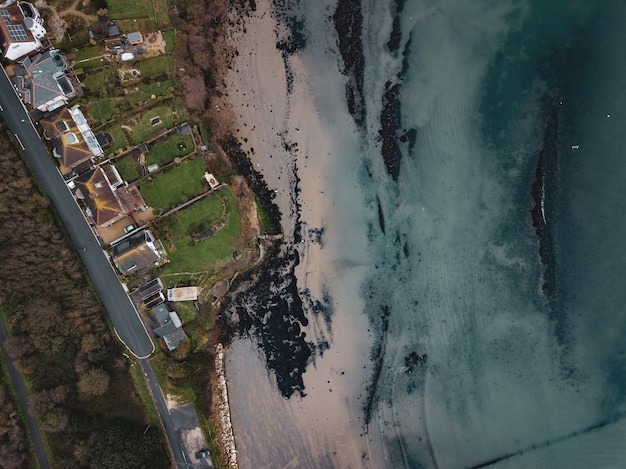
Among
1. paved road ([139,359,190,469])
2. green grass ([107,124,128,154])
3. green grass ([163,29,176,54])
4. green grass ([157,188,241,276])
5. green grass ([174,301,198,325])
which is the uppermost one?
green grass ([163,29,176,54])

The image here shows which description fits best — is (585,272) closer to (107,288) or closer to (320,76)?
(320,76)

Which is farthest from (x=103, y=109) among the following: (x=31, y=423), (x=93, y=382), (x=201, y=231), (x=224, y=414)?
(x=224, y=414)

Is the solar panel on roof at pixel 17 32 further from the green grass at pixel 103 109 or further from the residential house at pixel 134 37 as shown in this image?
the residential house at pixel 134 37

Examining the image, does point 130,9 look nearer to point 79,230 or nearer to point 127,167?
point 127,167

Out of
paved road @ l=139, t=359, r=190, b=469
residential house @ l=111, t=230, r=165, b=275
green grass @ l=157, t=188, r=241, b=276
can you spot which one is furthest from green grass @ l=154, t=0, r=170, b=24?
paved road @ l=139, t=359, r=190, b=469

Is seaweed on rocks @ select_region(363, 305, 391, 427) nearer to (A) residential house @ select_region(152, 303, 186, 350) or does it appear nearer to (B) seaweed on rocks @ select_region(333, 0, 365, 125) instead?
(A) residential house @ select_region(152, 303, 186, 350)

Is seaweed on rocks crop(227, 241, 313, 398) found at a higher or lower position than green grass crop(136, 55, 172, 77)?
lower

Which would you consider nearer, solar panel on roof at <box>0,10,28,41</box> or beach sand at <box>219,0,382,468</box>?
solar panel on roof at <box>0,10,28,41</box>
